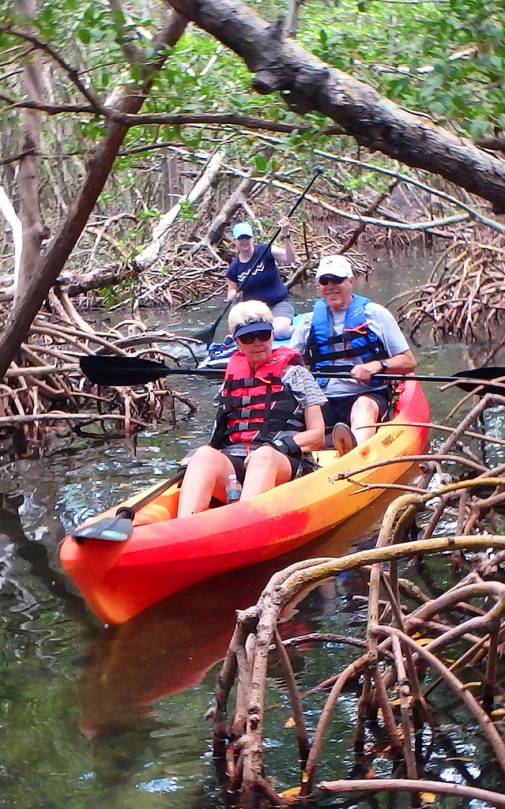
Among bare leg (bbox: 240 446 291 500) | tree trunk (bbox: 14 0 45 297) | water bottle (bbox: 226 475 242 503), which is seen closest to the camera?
bare leg (bbox: 240 446 291 500)

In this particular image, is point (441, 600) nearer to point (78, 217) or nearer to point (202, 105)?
point (202, 105)

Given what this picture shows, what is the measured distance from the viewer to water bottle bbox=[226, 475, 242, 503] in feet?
14.8

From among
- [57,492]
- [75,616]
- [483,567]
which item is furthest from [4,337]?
[483,567]

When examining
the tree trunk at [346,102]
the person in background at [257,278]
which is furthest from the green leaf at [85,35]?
the person in background at [257,278]

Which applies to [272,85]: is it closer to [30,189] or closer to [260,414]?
[260,414]

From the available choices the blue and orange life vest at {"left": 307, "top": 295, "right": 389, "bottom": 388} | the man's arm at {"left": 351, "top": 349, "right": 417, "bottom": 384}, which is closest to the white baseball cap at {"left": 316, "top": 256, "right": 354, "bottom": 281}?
the blue and orange life vest at {"left": 307, "top": 295, "right": 389, "bottom": 388}

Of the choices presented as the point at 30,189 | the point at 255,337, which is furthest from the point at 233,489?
the point at 30,189

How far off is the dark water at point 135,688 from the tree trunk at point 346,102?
1507 mm

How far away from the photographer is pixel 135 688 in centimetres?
332

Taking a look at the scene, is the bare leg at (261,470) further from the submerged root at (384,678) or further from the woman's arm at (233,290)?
the woman's arm at (233,290)

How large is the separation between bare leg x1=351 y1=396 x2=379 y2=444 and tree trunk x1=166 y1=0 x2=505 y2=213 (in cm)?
318

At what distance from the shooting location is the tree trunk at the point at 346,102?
199 centimetres

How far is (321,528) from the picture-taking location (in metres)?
4.70

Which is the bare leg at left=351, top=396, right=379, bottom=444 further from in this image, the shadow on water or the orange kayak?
the shadow on water
